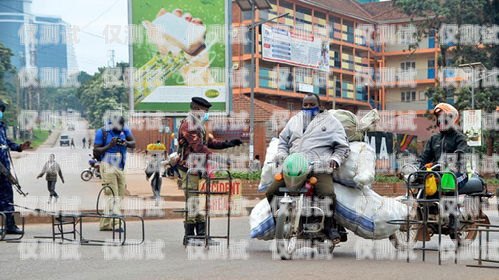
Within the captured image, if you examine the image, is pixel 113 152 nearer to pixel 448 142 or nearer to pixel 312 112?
pixel 312 112

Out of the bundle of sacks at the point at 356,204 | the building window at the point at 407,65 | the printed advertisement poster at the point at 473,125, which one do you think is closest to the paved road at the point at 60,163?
the bundle of sacks at the point at 356,204

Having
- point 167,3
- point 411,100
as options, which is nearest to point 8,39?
point 167,3

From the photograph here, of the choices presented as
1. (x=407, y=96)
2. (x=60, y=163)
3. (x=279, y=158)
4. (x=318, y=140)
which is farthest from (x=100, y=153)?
(x=407, y=96)

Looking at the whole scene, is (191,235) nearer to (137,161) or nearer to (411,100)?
(137,161)

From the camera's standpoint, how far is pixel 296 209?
798cm

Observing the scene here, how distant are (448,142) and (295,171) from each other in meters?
2.61

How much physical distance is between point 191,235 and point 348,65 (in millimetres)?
45115

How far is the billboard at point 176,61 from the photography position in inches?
932

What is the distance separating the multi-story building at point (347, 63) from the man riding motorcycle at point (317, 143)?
32.8m

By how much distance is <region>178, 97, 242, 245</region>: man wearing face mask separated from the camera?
939cm

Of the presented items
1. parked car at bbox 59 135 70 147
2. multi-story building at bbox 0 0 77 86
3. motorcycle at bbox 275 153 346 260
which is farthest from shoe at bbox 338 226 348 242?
parked car at bbox 59 135 70 147

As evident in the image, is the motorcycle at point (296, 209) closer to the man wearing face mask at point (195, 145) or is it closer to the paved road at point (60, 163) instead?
the man wearing face mask at point (195, 145)

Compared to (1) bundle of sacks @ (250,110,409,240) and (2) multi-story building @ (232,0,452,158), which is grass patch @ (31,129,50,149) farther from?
(2) multi-story building @ (232,0,452,158)

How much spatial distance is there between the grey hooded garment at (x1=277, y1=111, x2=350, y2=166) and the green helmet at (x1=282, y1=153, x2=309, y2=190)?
0.35 m
